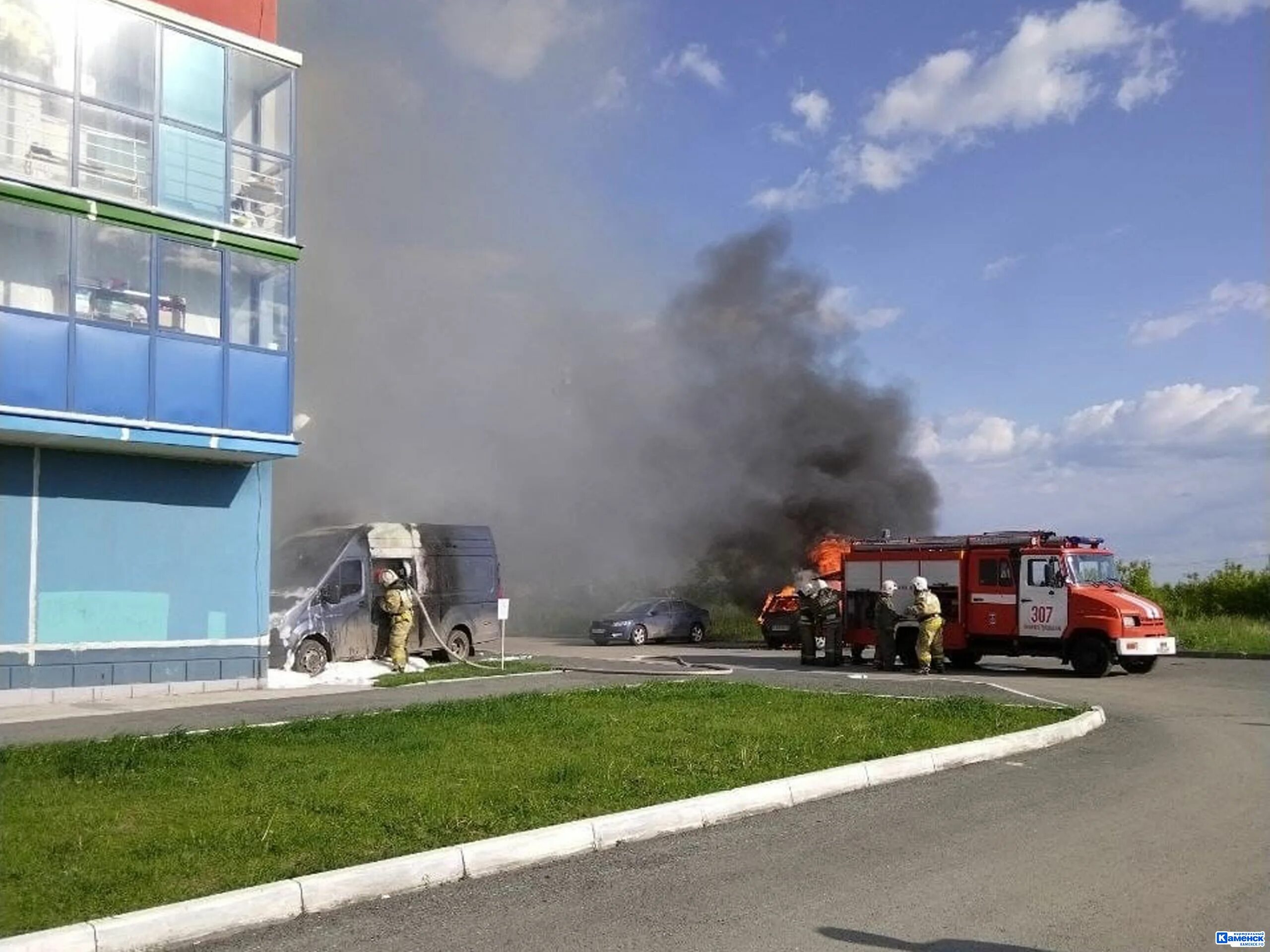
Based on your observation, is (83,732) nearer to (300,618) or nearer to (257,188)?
(300,618)

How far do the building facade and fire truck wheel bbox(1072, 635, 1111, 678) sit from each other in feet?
38.1

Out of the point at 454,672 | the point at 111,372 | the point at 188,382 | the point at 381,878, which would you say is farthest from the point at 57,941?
the point at 454,672

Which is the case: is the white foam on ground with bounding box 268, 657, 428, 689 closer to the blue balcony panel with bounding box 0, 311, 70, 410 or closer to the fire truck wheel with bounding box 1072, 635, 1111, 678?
the blue balcony panel with bounding box 0, 311, 70, 410

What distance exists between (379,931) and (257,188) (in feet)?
42.0

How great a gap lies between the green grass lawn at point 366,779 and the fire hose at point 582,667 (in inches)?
216

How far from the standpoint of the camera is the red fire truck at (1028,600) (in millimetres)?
16656

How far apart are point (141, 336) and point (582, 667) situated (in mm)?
8559

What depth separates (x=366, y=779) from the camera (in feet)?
24.5

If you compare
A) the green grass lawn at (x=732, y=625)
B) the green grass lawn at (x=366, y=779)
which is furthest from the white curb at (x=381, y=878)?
the green grass lawn at (x=732, y=625)

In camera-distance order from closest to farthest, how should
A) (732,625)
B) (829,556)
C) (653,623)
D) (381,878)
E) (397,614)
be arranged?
1. (381,878)
2. (397,614)
3. (829,556)
4. (653,623)
5. (732,625)

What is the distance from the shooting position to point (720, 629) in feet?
107

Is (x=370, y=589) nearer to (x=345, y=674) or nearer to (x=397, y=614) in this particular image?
(x=397, y=614)

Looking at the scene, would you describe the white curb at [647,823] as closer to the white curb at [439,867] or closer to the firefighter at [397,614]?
the white curb at [439,867]

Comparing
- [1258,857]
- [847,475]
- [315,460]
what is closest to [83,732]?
[1258,857]
